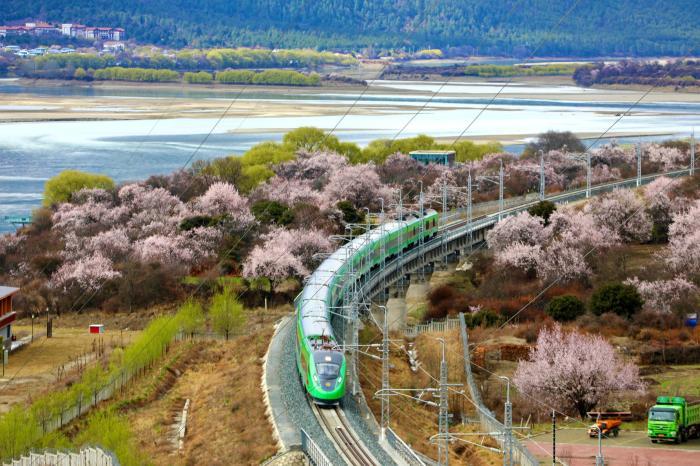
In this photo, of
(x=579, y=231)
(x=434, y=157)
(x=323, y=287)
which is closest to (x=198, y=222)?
(x=579, y=231)

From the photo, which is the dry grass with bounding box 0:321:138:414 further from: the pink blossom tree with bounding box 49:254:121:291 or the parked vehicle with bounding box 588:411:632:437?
the parked vehicle with bounding box 588:411:632:437

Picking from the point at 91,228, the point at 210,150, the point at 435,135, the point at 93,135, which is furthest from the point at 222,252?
the point at 93,135

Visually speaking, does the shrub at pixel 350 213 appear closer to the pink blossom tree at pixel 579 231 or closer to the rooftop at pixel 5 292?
the pink blossom tree at pixel 579 231

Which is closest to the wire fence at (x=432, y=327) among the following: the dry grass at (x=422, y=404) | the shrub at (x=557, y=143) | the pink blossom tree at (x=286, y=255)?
the dry grass at (x=422, y=404)

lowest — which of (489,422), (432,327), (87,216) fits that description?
(489,422)

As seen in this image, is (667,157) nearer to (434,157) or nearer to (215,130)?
(434,157)

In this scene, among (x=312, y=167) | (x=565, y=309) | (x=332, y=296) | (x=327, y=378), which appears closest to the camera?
(x=327, y=378)
